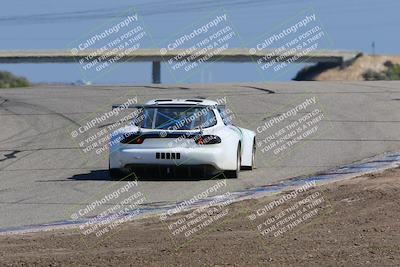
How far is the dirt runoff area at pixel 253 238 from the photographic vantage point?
899 centimetres

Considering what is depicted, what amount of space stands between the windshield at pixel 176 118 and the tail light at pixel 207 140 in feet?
0.91

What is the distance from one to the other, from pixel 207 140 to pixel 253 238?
616 centimetres

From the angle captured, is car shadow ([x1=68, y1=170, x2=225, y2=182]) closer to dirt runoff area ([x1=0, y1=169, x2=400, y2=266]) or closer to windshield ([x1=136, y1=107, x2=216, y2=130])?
windshield ([x1=136, y1=107, x2=216, y2=130])

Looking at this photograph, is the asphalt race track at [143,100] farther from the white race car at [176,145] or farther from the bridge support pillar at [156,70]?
the bridge support pillar at [156,70]

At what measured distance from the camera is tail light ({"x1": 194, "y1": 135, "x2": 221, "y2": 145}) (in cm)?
1612

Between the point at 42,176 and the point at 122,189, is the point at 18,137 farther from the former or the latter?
the point at 122,189

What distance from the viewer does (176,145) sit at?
1606 centimetres

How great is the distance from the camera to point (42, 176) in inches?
670

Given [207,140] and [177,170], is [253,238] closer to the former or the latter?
[207,140]

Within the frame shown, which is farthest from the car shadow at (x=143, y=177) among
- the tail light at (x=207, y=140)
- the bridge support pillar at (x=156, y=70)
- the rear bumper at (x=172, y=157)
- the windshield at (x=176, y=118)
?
the bridge support pillar at (x=156, y=70)

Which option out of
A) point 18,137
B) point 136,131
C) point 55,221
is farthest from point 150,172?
point 18,137

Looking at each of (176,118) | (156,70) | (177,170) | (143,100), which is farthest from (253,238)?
(156,70)

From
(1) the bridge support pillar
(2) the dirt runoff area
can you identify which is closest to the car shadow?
(2) the dirt runoff area

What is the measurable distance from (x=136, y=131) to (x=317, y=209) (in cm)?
521
